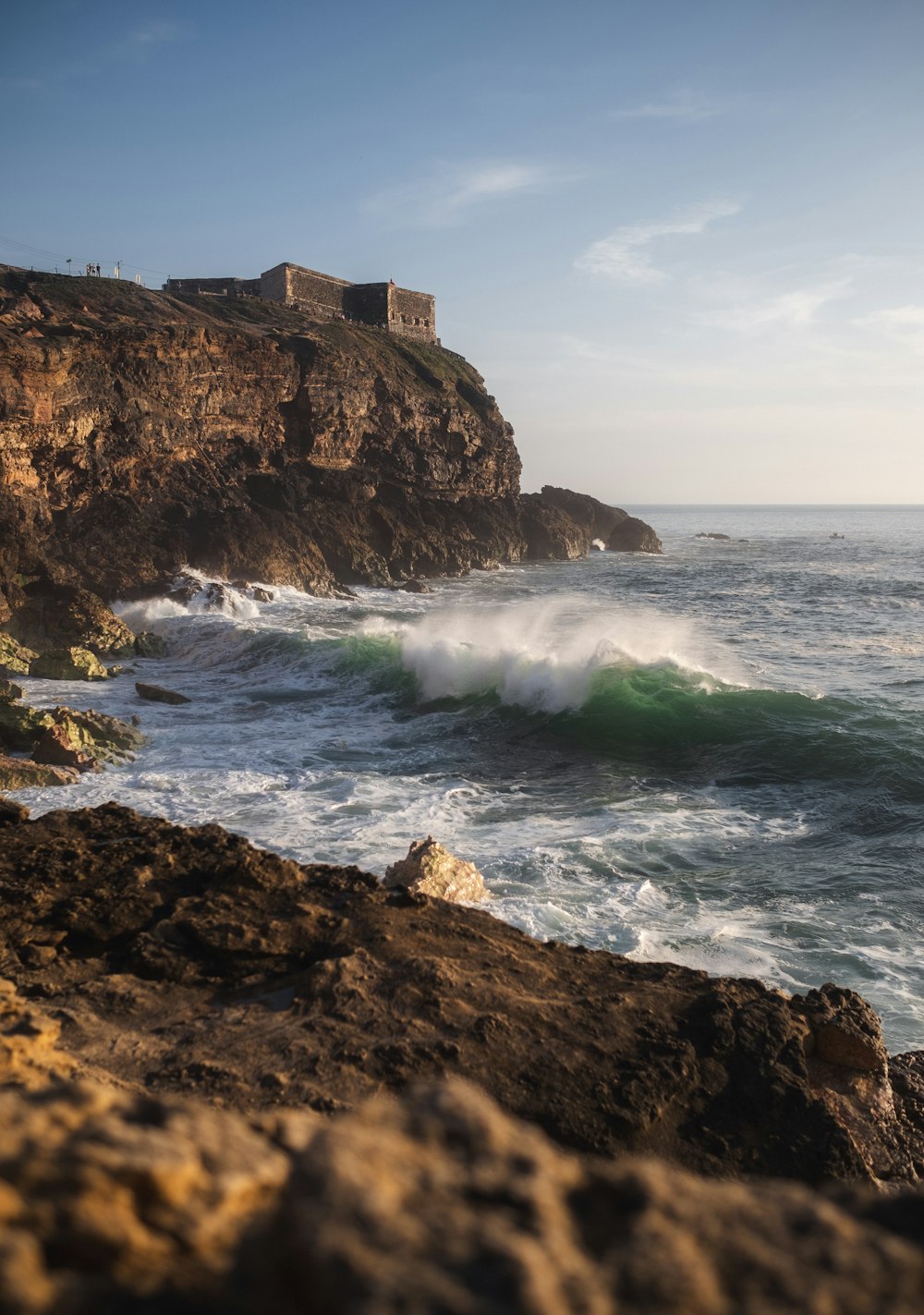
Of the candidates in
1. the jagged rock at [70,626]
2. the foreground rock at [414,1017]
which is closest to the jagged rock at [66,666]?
the jagged rock at [70,626]

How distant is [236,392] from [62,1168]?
127ft

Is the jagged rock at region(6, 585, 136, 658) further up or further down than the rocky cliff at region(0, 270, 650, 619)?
further down

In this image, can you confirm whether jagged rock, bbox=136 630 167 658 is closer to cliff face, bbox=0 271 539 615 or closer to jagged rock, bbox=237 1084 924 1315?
cliff face, bbox=0 271 539 615

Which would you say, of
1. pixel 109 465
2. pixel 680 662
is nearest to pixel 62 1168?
pixel 680 662

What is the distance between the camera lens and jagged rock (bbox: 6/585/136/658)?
23.2 meters

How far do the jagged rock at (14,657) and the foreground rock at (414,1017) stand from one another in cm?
1529

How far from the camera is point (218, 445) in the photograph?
37719 millimetres

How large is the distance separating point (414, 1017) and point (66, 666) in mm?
17611

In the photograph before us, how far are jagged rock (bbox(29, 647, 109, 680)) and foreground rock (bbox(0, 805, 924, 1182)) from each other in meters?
15.1

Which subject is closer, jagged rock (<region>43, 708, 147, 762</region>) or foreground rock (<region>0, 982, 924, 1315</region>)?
foreground rock (<region>0, 982, 924, 1315</region>)

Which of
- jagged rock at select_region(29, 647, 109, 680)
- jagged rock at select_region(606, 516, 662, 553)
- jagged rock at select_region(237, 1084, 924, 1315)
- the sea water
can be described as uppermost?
jagged rock at select_region(606, 516, 662, 553)

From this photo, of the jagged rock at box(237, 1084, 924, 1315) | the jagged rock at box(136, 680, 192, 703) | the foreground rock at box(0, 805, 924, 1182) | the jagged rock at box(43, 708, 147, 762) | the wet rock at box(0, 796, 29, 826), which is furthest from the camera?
the jagged rock at box(136, 680, 192, 703)

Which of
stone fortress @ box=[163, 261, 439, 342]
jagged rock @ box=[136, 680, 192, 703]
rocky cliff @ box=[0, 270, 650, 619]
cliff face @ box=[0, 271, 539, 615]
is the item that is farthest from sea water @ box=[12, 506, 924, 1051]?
stone fortress @ box=[163, 261, 439, 342]

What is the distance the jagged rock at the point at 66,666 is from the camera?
19.9 m
